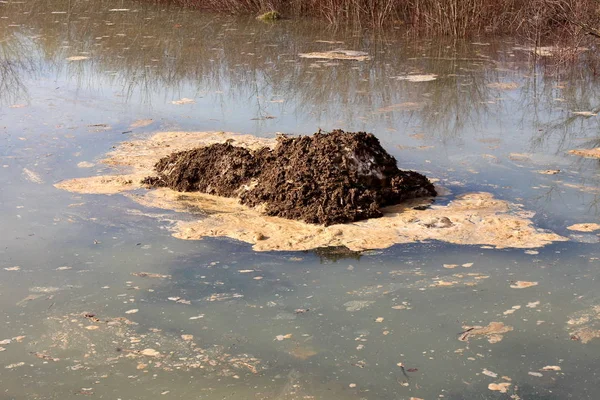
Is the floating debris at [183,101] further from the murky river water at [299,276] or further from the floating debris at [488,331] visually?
the floating debris at [488,331]

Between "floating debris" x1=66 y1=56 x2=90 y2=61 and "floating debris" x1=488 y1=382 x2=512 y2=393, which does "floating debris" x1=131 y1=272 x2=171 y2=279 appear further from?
"floating debris" x1=66 y1=56 x2=90 y2=61

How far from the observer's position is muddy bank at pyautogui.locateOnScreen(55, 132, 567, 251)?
15.0 feet

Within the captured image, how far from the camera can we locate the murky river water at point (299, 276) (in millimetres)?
3266

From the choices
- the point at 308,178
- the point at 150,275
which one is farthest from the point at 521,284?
the point at 150,275

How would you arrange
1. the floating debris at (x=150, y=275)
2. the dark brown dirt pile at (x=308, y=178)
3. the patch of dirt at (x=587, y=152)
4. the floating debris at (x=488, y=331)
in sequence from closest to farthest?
the floating debris at (x=488, y=331) < the floating debris at (x=150, y=275) < the dark brown dirt pile at (x=308, y=178) < the patch of dirt at (x=587, y=152)

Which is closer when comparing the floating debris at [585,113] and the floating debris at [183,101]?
the floating debris at [585,113]

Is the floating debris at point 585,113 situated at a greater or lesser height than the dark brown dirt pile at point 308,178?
greater

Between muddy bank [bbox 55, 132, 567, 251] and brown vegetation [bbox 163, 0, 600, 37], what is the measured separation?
172 inches

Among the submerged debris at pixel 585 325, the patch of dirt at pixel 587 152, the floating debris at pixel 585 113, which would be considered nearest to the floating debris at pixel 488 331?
the submerged debris at pixel 585 325

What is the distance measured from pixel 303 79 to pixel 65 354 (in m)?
5.44

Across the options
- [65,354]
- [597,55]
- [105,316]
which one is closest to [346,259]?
[105,316]

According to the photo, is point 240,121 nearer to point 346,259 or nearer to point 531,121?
point 531,121

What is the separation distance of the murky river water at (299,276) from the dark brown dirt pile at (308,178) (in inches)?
18.7

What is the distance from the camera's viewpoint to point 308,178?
5.08m
